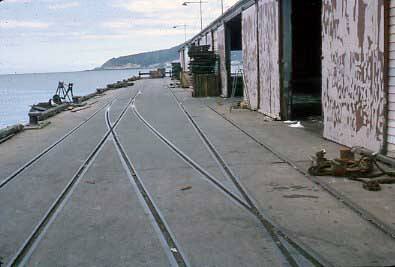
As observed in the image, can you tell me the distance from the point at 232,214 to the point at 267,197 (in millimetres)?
939

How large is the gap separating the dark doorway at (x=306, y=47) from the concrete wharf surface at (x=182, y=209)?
9.08 meters

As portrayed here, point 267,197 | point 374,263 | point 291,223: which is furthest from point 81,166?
point 374,263

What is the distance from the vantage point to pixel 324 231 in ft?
17.7

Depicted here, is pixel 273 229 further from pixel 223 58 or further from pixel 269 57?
pixel 223 58

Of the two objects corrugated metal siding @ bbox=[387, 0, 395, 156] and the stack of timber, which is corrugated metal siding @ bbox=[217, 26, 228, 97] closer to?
the stack of timber

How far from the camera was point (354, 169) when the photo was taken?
786cm

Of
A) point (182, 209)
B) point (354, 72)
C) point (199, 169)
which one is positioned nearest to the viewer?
point (182, 209)

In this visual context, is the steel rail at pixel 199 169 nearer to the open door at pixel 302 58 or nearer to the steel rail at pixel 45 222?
the steel rail at pixel 45 222

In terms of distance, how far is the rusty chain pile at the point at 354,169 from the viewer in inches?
301

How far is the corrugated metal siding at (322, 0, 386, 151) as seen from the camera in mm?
8961

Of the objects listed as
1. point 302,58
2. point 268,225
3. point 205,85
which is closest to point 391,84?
point 268,225

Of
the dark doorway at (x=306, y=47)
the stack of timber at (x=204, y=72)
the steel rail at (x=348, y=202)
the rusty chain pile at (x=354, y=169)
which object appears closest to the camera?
the steel rail at (x=348, y=202)

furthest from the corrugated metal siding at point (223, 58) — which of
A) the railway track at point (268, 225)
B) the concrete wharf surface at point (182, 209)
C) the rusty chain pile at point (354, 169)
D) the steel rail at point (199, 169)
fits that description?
the rusty chain pile at point (354, 169)

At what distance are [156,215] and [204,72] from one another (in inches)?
966
